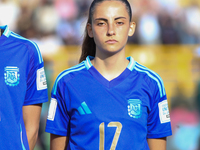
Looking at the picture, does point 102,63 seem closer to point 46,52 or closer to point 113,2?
point 113,2

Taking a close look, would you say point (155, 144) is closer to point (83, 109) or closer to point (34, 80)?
point (83, 109)

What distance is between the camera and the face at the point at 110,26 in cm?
241

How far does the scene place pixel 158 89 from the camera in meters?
2.49

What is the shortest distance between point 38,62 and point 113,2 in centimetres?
65

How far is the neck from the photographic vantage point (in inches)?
99.7

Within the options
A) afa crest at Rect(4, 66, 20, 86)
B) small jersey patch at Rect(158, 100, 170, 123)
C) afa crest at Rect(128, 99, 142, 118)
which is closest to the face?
afa crest at Rect(128, 99, 142, 118)

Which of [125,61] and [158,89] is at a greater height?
[125,61]

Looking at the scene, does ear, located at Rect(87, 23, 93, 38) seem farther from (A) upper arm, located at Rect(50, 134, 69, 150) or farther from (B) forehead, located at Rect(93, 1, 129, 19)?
(A) upper arm, located at Rect(50, 134, 69, 150)

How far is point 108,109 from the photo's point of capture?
7.80 feet

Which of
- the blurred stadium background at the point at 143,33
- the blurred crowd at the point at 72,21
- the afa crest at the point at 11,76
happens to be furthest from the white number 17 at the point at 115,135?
the blurred crowd at the point at 72,21

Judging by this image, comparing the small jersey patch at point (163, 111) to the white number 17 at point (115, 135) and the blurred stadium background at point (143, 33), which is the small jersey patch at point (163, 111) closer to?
the white number 17 at point (115, 135)

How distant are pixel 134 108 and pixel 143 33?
5767 mm

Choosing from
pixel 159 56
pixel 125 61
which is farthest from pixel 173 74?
pixel 125 61

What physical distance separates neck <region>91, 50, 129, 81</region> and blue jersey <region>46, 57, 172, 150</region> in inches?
1.4
